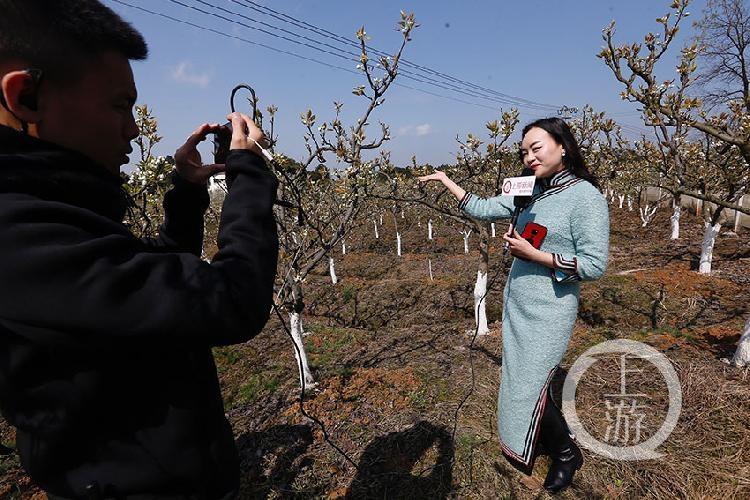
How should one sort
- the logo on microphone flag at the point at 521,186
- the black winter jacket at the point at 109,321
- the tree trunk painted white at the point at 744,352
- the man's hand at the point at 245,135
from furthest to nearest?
1. the tree trunk painted white at the point at 744,352
2. the logo on microphone flag at the point at 521,186
3. the man's hand at the point at 245,135
4. the black winter jacket at the point at 109,321

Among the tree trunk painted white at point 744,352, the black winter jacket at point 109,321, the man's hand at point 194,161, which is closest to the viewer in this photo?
the black winter jacket at point 109,321

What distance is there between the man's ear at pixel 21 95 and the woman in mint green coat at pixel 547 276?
223 cm

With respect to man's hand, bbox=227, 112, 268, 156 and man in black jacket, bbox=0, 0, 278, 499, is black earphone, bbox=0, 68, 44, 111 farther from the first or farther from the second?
man's hand, bbox=227, 112, 268, 156

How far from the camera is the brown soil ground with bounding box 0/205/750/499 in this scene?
2.79 metres

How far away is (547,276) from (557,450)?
1.36 m

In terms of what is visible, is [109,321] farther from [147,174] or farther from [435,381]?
[435,381]

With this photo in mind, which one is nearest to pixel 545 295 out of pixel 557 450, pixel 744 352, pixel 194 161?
pixel 557 450

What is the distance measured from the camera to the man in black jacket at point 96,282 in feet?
2.53

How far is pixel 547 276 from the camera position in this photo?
2.37m

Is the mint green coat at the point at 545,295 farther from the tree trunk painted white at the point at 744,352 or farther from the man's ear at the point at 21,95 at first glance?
the tree trunk painted white at the point at 744,352

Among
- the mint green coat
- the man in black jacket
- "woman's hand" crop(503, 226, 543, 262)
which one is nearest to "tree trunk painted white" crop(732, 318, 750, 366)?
the mint green coat

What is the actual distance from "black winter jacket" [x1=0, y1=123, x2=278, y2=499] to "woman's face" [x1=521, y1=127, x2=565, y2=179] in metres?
1.99

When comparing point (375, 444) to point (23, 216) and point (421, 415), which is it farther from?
point (23, 216)

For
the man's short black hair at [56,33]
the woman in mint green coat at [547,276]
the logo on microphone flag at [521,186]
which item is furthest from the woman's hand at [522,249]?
the man's short black hair at [56,33]
